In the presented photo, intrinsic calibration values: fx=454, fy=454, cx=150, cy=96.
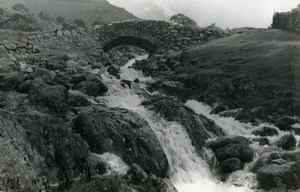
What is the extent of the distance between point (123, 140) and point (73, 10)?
2328 inches

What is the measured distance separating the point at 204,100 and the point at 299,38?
1114 centimetres

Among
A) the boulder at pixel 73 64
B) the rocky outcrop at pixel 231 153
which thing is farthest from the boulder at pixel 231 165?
the boulder at pixel 73 64

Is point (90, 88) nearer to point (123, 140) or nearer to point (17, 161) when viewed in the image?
point (123, 140)

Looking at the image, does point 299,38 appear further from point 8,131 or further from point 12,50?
point 8,131

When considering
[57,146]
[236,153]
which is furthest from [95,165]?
[236,153]

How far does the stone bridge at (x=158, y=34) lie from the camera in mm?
34812

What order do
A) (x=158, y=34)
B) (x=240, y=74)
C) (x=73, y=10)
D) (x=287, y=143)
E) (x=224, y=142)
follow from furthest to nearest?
(x=73, y=10), (x=158, y=34), (x=240, y=74), (x=287, y=143), (x=224, y=142)

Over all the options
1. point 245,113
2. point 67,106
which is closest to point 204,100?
point 245,113

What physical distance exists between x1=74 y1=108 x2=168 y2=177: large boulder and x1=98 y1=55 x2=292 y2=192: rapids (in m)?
0.74

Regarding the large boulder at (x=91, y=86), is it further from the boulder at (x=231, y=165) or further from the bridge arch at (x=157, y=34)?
the bridge arch at (x=157, y=34)

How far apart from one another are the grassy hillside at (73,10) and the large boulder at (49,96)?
156 feet

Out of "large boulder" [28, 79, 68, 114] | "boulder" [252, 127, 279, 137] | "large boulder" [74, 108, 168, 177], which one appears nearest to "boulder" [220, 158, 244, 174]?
"large boulder" [74, 108, 168, 177]

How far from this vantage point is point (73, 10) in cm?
7094

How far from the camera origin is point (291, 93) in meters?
23.1
